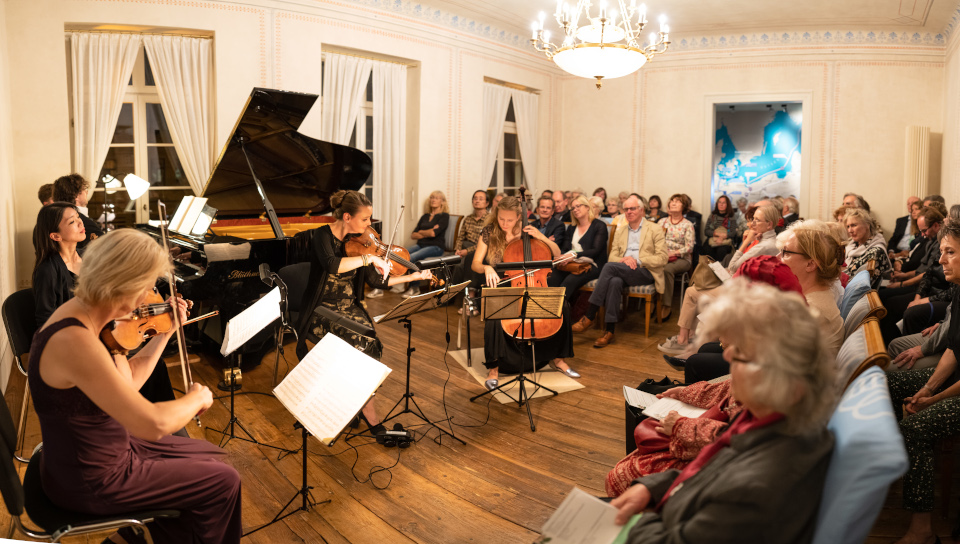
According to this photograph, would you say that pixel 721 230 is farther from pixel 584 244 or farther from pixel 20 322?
pixel 20 322

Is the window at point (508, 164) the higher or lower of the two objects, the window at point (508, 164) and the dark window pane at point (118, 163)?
the higher

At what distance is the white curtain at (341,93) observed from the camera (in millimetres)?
7188

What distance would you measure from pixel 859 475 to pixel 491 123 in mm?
8146

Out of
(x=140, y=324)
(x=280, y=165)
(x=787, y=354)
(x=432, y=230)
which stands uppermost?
(x=280, y=165)

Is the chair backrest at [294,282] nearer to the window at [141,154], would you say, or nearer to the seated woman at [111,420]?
the seated woman at [111,420]

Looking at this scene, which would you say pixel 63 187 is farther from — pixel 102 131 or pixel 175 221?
pixel 102 131

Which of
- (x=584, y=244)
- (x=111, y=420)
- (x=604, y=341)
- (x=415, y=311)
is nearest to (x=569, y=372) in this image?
(x=604, y=341)

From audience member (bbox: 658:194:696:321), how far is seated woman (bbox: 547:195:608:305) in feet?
2.65

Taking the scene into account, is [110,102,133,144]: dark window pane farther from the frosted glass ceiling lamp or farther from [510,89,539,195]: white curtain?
[510,89,539,195]: white curtain

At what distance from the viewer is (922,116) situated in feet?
27.2

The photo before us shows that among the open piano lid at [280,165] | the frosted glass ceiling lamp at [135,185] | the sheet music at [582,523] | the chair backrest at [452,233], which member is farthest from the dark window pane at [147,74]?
the sheet music at [582,523]

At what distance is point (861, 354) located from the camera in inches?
86.8

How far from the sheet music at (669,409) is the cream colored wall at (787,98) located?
24.0ft

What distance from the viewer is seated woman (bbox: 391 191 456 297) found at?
7.62m
